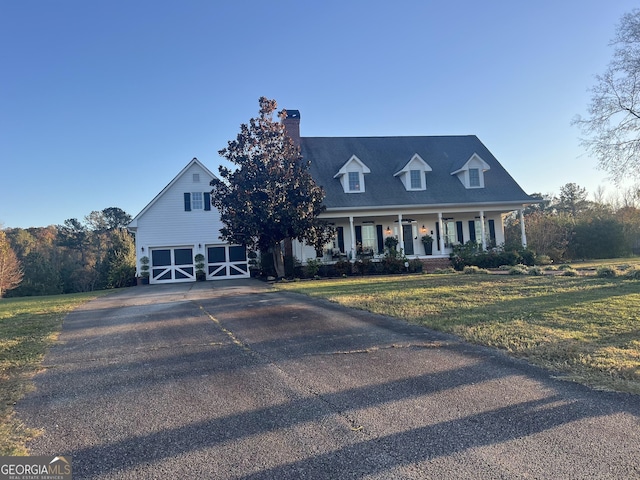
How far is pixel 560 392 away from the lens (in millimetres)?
4188

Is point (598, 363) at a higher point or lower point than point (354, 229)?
lower

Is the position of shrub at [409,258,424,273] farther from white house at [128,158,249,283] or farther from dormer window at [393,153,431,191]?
white house at [128,158,249,283]

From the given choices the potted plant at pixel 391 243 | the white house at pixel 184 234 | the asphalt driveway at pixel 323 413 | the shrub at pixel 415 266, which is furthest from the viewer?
the white house at pixel 184 234

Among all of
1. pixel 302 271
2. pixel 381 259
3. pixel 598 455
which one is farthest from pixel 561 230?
pixel 598 455

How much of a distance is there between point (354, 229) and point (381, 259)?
2.58 metres

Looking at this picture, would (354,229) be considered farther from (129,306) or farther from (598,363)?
(598,363)

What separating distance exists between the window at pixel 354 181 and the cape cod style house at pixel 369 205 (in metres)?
0.05

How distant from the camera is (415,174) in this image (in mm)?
24000

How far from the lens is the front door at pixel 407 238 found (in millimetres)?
24062

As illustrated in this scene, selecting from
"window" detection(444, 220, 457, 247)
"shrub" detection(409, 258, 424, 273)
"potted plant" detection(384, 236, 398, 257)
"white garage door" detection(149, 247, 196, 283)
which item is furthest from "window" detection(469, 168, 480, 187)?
"white garage door" detection(149, 247, 196, 283)

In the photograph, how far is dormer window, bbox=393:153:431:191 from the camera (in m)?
23.8

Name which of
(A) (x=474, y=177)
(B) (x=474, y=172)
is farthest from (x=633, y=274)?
(B) (x=474, y=172)

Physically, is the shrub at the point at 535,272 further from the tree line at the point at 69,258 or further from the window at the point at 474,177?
the tree line at the point at 69,258

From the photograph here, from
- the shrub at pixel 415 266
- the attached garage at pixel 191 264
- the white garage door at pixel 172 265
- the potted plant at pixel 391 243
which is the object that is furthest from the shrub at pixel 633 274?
the white garage door at pixel 172 265
